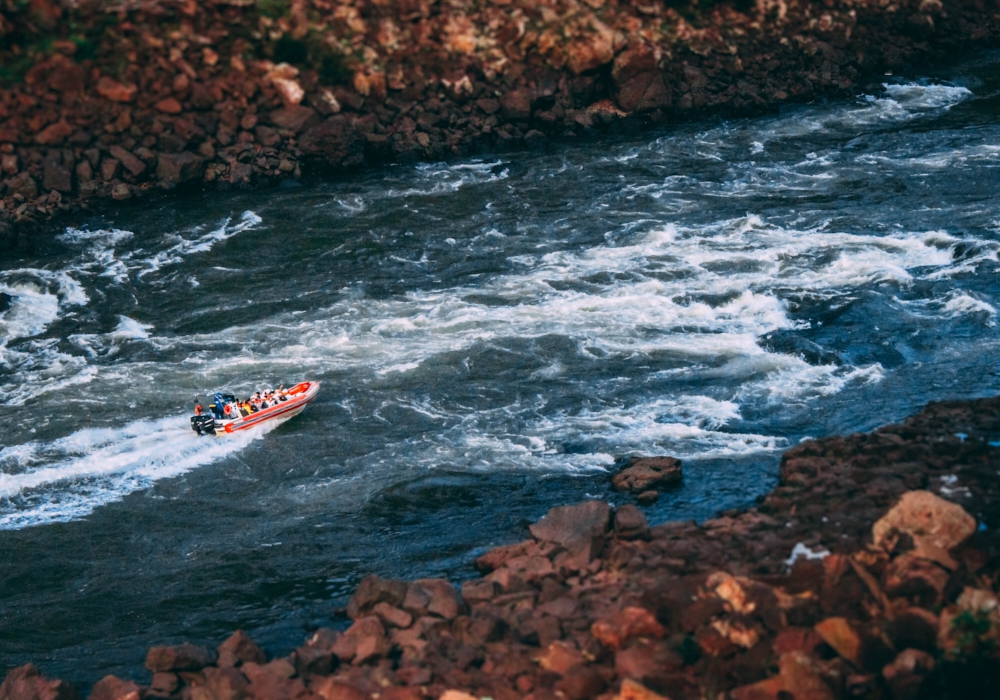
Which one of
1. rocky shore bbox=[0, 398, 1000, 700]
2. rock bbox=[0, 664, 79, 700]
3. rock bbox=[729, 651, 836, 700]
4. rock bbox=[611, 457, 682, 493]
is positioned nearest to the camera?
rock bbox=[729, 651, 836, 700]

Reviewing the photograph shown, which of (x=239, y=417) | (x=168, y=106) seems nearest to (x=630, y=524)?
(x=239, y=417)

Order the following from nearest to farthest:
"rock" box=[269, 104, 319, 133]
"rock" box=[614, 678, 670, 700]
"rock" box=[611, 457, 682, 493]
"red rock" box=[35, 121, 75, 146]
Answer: "rock" box=[614, 678, 670, 700]
"rock" box=[611, 457, 682, 493]
"red rock" box=[35, 121, 75, 146]
"rock" box=[269, 104, 319, 133]

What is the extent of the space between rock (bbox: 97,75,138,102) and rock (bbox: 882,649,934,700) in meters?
32.5

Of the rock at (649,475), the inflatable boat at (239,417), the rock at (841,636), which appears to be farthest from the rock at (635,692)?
the inflatable boat at (239,417)

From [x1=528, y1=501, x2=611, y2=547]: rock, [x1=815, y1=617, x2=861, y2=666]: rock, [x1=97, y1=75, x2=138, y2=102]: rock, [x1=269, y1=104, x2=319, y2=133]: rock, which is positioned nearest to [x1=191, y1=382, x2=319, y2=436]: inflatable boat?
[x1=528, y1=501, x2=611, y2=547]: rock

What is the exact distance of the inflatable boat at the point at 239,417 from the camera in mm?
25812

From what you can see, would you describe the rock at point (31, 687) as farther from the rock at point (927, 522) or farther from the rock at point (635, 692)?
the rock at point (927, 522)

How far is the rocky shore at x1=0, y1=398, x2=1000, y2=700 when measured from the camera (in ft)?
47.8

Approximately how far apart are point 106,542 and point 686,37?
31088 millimetres

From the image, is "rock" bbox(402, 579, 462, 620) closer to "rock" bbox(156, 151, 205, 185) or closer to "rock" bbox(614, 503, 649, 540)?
"rock" bbox(614, 503, 649, 540)

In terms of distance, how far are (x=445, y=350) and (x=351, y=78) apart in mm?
17100

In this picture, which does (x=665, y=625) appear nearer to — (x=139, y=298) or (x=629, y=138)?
(x=139, y=298)

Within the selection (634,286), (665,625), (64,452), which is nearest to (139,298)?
(64,452)

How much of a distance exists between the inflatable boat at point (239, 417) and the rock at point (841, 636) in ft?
47.1
